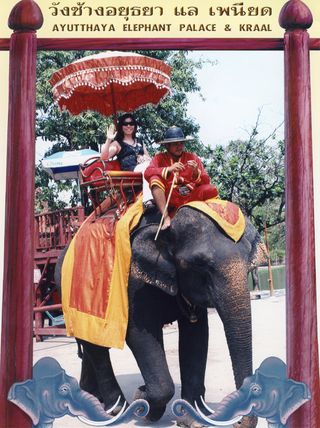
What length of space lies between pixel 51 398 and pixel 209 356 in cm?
306

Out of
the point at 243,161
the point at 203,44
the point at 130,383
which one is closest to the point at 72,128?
the point at 243,161

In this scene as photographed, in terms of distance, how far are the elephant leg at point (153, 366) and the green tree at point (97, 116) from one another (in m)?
3.78

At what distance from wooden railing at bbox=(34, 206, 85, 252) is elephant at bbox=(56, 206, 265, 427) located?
11.9 feet

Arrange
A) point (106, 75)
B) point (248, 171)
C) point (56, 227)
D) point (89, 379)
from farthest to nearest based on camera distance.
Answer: point (248, 171) < point (56, 227) < point (89, 379) < point (106, 75)

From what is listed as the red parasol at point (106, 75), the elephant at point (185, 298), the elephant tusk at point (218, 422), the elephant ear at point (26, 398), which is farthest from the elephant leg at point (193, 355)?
the red parasol at point (106, 75)

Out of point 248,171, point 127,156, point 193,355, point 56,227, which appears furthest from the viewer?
point 248,171

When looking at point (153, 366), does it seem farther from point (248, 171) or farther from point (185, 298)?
point (248, 171)

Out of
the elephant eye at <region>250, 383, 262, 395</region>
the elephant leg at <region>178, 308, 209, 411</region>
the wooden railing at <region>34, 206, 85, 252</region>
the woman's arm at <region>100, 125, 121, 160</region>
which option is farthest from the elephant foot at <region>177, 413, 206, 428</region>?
the wooden railing at <region>34, 206, 85, 252</region>

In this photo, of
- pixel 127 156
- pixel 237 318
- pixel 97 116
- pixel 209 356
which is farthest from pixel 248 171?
pixel 237 318

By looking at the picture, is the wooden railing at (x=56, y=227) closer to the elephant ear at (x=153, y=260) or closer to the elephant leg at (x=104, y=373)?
the elephant leg at (x=104, y=373)

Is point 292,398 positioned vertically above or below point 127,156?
below

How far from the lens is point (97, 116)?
1001 centimetres

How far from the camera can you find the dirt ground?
5867mm

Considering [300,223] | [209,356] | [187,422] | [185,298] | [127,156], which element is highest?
[127,156]
